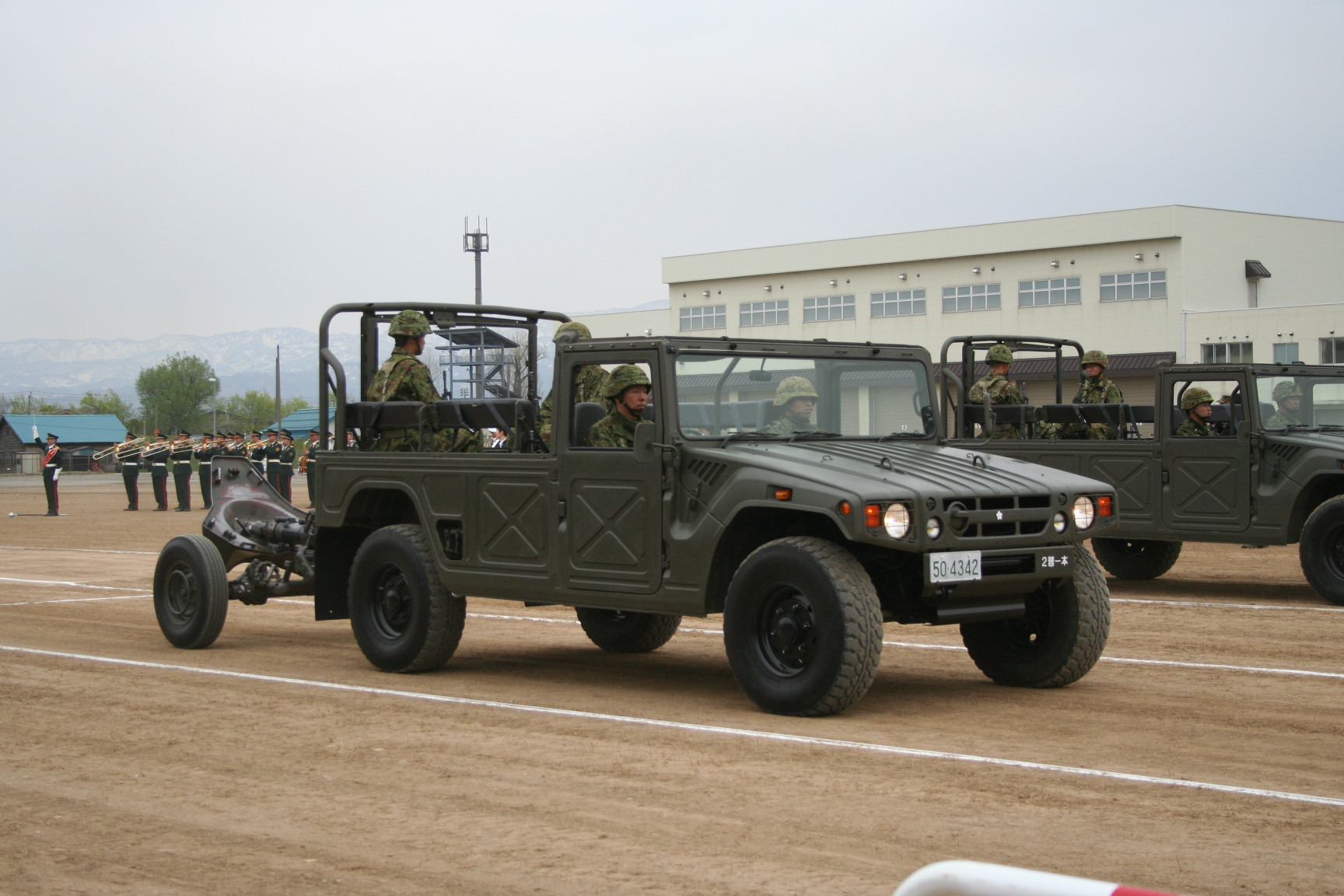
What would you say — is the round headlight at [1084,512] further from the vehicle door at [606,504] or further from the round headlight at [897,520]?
the vehicle door at [606,504]

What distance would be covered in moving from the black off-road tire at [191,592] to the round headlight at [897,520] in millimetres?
5530

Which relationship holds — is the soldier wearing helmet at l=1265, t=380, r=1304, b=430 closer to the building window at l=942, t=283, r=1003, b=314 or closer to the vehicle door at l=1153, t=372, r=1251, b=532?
the vehicle door at l=1153, t=372, r=1251, b=532

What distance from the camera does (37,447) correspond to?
3725 inches

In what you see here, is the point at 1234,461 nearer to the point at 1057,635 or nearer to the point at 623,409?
the point at 1057,635

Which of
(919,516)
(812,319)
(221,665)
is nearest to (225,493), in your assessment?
(221,665)

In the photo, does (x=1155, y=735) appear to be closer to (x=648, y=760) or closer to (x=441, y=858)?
(x=648, y=760)

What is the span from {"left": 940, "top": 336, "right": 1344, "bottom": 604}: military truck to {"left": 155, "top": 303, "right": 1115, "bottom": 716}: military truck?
A: 4.22 metres

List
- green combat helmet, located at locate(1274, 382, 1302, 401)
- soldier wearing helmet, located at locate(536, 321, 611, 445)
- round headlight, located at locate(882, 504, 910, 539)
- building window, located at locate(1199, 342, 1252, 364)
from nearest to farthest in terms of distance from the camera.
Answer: round headlight, located at locate(882, 504, 910, 539)
soldier wearing helmet, located at locate(536, 321, 611, 445)
green combat helmet, located at locate(1274, 382, 1302, 401)
building window, located at locate(1199, 342, 1252, 364)

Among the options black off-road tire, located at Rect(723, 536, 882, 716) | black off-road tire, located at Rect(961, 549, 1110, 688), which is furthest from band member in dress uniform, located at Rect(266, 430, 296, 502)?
black off-road tire, located at Rect(723, 536, 882, 716)

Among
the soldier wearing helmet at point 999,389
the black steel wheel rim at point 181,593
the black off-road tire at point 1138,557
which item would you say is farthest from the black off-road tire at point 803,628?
the black off-road tire at point 1138,557

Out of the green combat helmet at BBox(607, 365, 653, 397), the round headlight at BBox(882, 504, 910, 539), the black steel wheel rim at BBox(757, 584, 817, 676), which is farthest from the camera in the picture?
the green combat helmet at BBox(607, 365, 653, 397)

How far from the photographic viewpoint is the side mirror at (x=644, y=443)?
8422 mm

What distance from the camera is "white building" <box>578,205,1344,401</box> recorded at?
56.0m

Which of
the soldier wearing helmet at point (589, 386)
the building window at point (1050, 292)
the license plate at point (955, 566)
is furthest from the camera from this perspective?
the building window at point (1050, 292)
